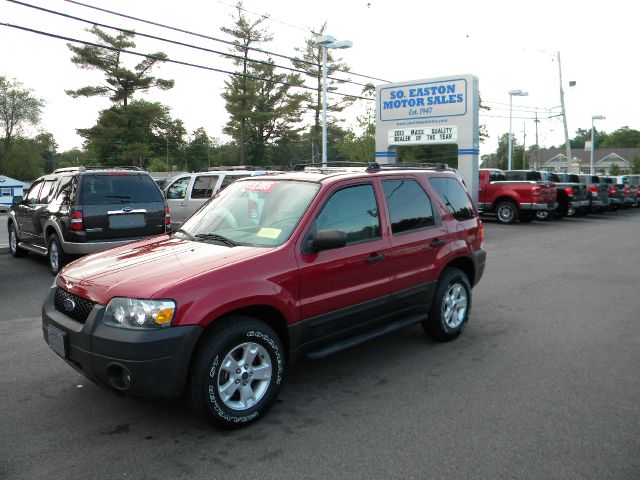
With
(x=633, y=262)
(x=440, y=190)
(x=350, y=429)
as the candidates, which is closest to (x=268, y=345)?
(x=350, y=429)

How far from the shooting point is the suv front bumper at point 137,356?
11.1 feet

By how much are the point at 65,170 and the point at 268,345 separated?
747 centimetres

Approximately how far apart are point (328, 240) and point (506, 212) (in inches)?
704

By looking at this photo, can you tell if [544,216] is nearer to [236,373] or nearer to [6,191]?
[236,373]

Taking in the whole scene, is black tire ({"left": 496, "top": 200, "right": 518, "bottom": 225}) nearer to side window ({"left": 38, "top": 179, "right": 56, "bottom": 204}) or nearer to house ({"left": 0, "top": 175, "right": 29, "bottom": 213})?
side window ({"left": 38, "top": 179, "right": 56, "bottom": 204})

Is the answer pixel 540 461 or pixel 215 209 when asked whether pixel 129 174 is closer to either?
pixel 215 209

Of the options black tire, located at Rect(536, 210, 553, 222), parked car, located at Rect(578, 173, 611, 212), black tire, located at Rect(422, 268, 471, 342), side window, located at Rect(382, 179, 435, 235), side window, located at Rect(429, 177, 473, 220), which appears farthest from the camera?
parked car, located at Rect(578, 173, 611, 212)

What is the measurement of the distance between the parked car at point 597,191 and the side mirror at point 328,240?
2342 centimetres

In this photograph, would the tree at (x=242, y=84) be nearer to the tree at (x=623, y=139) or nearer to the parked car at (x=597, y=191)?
the parked car at (x=597, y=191)

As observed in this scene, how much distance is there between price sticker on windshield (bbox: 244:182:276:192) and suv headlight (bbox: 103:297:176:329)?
1.65 metres

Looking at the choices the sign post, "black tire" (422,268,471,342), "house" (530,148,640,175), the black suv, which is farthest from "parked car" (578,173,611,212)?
"house" (530,148,640,175)

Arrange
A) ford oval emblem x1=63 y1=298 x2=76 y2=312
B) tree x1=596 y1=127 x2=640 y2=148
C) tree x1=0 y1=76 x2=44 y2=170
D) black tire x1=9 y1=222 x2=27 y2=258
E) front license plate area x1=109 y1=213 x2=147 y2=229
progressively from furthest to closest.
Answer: tree x1=596 y1=127 x2=640 y2=148 → tree x1=0 y1=76 x2=44 y2=170 → black tire x1=9 y1=222 x2=27 y2=258 → front license plate area x1=109 y1=213 x2=147 y2=229 → ford oval emblem x1=63 y1=298 x2=76 y2=312

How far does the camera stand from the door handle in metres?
4.61

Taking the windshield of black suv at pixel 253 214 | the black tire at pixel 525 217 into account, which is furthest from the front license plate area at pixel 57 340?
the black tire at pixel 525 217
